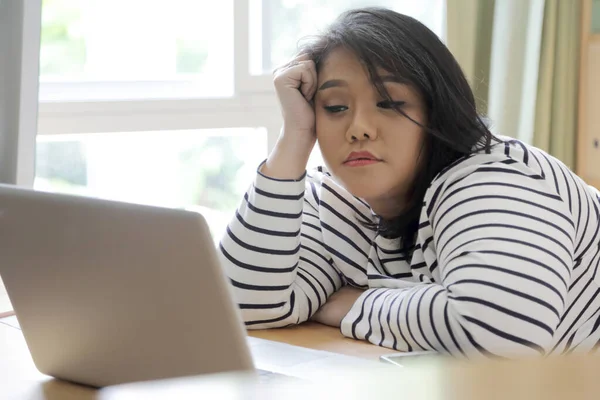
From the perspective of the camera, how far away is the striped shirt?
1.03 m

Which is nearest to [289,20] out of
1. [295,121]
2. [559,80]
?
[559,80]

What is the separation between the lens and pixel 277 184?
1.30 m

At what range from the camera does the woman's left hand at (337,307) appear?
126cm

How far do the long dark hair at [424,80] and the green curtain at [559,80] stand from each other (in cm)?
146

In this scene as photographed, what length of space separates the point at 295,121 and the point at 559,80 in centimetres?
157

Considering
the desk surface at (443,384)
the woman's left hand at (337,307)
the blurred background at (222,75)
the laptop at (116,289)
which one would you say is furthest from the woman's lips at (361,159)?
the blurred background at (222,75)

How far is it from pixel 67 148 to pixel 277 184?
1461 mm

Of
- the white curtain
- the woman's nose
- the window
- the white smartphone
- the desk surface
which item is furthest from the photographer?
the white curtain

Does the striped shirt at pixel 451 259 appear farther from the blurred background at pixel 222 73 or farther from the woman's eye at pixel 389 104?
the blurred background at pixel 222 73

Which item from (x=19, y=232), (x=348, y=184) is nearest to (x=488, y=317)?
(x=348, y=184)

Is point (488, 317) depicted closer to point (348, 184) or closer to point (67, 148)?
point (348, 184)

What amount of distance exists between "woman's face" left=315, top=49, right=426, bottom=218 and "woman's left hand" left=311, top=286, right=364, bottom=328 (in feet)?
0.54

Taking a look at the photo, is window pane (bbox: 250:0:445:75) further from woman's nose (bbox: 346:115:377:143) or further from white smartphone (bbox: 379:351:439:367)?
white smartphone (bbox: 379:351:439:367)

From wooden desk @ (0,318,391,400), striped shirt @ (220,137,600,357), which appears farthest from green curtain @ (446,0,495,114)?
wooden desk @ (0,318,391,400)
